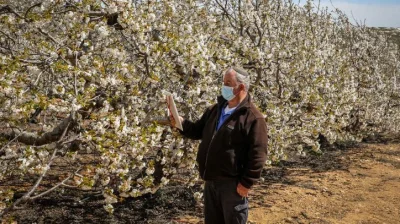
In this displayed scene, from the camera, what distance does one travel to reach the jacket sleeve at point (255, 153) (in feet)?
12.0

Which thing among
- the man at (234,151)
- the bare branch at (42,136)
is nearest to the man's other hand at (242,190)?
the man at (234,151)

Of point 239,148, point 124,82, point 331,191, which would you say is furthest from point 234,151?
point 331,191

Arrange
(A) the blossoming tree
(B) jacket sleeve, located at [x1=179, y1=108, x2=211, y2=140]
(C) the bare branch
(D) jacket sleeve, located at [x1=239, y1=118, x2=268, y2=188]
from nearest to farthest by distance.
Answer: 1. (D) jacket sleeve, located at [x1=239, y1=118, x2=268, y2=188]
2. (B) jacket sleeve, located at [x1=179, y1=108, x2=211, y2=140]
3. (A) the blossoming tree
4. (C) the bare branch

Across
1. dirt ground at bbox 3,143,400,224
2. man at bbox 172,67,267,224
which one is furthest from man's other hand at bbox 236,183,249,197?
dirt ground at bbox 3,143,400,224

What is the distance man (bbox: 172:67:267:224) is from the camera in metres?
3.69

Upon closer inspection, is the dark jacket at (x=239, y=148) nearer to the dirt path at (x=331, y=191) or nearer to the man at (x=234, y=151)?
the man at (x=234, y=151)

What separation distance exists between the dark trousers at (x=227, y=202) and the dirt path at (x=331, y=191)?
3.19 metres

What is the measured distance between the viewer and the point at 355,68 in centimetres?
1458

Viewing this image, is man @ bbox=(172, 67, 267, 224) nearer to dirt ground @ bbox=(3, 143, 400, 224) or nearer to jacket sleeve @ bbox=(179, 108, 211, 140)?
jacket sleeve @ bbox=(179, 108, 211, 140)

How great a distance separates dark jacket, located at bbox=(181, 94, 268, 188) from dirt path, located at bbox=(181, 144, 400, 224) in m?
3.54

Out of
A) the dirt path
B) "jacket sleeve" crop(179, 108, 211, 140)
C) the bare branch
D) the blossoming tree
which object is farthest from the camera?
the dirt path

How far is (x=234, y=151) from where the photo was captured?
3.79 metres

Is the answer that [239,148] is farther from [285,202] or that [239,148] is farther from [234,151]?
[285,202]

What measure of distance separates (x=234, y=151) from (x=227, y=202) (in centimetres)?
50
